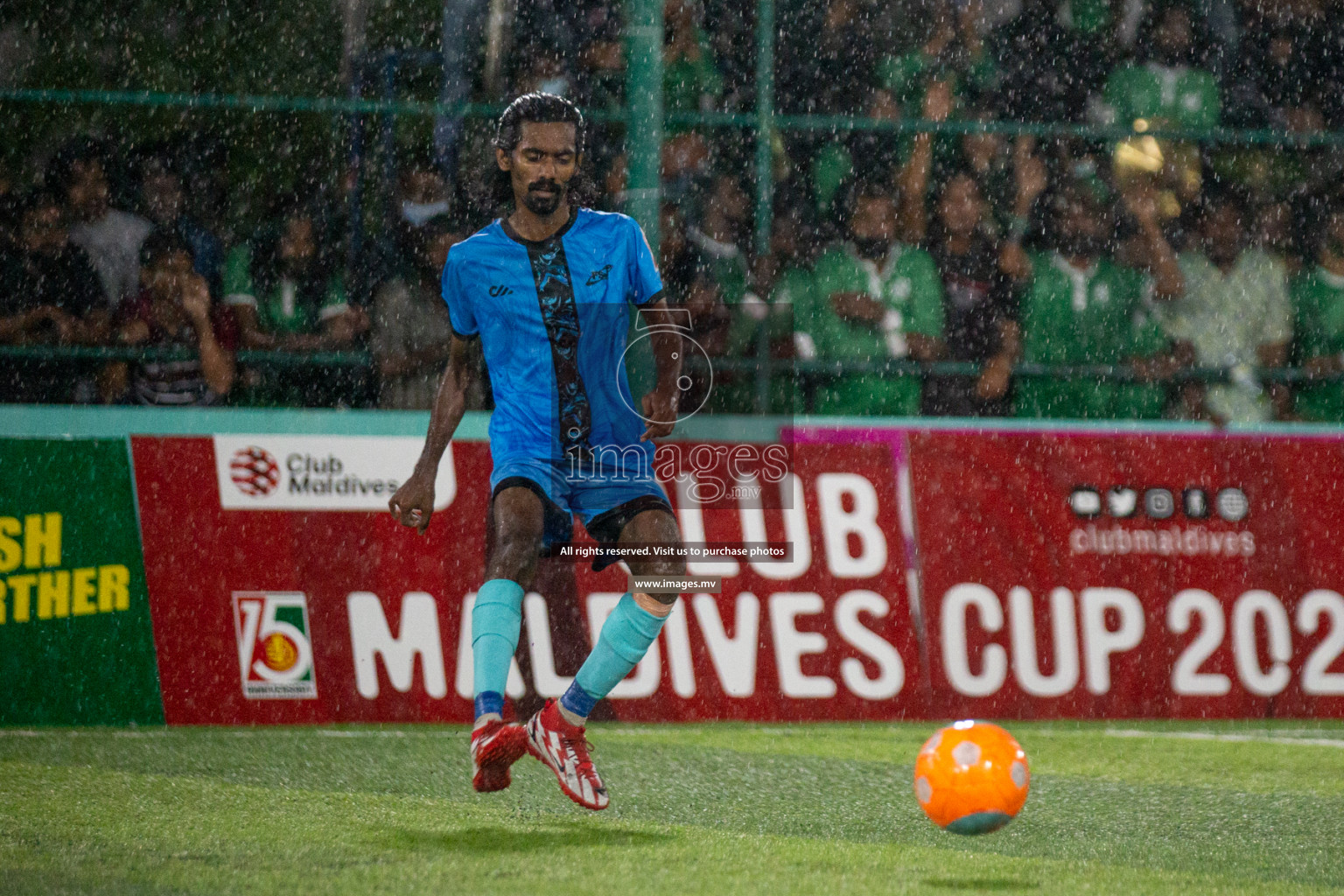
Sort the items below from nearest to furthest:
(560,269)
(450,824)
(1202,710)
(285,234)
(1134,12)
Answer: (450,824), (560,269), (1202,710), (285,234), (1134,12)

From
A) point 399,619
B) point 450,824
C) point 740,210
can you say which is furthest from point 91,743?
point 740,210

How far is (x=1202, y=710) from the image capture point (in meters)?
8.63

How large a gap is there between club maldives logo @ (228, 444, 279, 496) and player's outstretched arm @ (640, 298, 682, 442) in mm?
2546

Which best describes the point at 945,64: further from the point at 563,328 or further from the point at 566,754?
the point at 566,754

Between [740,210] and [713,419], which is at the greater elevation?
[740,210]

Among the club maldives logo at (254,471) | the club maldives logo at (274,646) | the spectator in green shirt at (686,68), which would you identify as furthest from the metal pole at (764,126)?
the club maldives logo at (274,646)

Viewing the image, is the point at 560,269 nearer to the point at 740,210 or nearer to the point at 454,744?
the point at 454,744

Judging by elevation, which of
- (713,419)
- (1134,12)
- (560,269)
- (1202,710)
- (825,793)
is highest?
(1134,12)

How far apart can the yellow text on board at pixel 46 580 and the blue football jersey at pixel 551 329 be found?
2.76 m

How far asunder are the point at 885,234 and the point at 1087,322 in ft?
4.15

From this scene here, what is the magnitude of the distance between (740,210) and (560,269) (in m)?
3.86

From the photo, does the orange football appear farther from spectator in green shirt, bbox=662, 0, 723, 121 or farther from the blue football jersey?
spectator in green shirt, bbox=662, 0, 723, 121

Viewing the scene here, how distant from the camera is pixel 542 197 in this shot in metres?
5.93

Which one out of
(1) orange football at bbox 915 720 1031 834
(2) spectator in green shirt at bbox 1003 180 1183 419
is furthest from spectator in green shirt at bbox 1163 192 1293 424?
(1) orange football at bbox 915 720 1031 834
